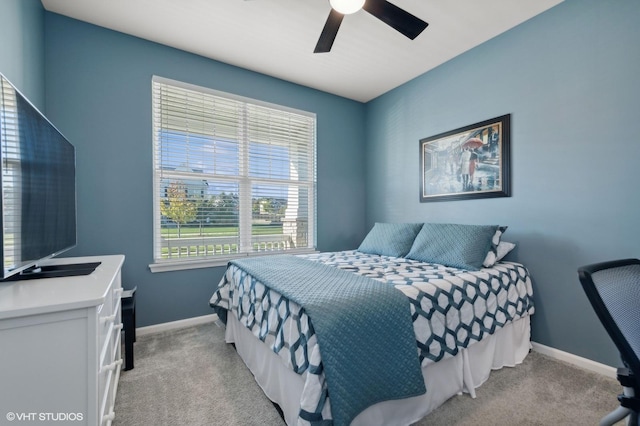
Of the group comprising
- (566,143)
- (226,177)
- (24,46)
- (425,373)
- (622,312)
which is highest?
(24,46)

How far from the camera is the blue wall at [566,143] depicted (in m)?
1.93

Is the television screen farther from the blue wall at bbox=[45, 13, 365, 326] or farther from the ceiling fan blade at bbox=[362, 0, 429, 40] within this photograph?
the ceiling fan blade at bbox=[362, 0, 429, 40]

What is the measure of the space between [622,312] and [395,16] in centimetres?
203

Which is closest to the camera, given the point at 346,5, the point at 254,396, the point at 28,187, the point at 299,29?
the point at 28,187

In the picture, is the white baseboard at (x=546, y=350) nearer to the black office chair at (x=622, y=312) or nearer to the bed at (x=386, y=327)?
the bed at (x=386, y=327)

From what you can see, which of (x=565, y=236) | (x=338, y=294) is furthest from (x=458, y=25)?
(x=338, y=294)

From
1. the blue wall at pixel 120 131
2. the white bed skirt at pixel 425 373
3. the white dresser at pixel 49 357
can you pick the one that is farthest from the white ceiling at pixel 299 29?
the white bed skirt at pixel 425 373

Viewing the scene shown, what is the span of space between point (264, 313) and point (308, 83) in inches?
115

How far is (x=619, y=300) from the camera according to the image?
99 centimetres

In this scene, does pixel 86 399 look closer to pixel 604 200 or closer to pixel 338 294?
pixel 338 294

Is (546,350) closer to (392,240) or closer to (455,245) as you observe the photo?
(455,245)

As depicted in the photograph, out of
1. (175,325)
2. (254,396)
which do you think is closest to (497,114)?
(254,396)

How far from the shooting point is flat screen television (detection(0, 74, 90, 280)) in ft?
3.35

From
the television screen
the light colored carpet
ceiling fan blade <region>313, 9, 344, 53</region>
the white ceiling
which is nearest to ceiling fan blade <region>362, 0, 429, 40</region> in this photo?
ceiling fan blade <region>313, 9, 344, 53</region>
